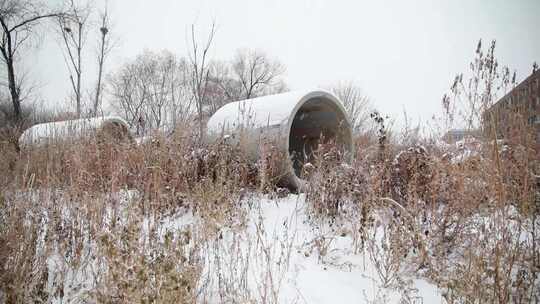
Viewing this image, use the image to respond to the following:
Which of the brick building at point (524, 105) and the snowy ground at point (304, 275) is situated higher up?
the brick building at point (524, 105)

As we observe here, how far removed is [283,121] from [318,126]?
1.71m

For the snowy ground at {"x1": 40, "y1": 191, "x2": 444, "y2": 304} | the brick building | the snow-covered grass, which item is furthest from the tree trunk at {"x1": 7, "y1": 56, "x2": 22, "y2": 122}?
the brick building

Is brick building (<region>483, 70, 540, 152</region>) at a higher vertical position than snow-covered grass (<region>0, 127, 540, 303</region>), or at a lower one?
higher

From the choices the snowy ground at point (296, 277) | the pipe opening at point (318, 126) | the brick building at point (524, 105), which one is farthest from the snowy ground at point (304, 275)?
the pipe opening at point (318, 126)

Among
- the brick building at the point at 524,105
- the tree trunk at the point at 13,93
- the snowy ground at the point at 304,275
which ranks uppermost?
the tree trunk at the point at 13,93

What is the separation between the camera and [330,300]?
1726 millimetres

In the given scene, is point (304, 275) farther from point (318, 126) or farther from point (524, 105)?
point (318, 126)

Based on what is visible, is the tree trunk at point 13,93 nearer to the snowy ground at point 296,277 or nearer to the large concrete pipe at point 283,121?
the large concrete pipe at point 283,121

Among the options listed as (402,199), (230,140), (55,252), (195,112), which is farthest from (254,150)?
(55,252)

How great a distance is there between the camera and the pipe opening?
15.4 ft

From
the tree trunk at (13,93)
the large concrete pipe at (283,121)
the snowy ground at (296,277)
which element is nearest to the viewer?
the snowy ground at (296,277)

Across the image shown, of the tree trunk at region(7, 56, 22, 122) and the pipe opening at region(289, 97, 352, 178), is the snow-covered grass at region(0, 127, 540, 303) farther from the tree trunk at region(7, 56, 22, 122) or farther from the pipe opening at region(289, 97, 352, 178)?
the tree trunk at region(7, 56, 22, 122)

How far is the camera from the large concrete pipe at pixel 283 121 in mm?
3911

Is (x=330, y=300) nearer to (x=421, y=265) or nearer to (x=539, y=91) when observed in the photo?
(x=421, y=265)
